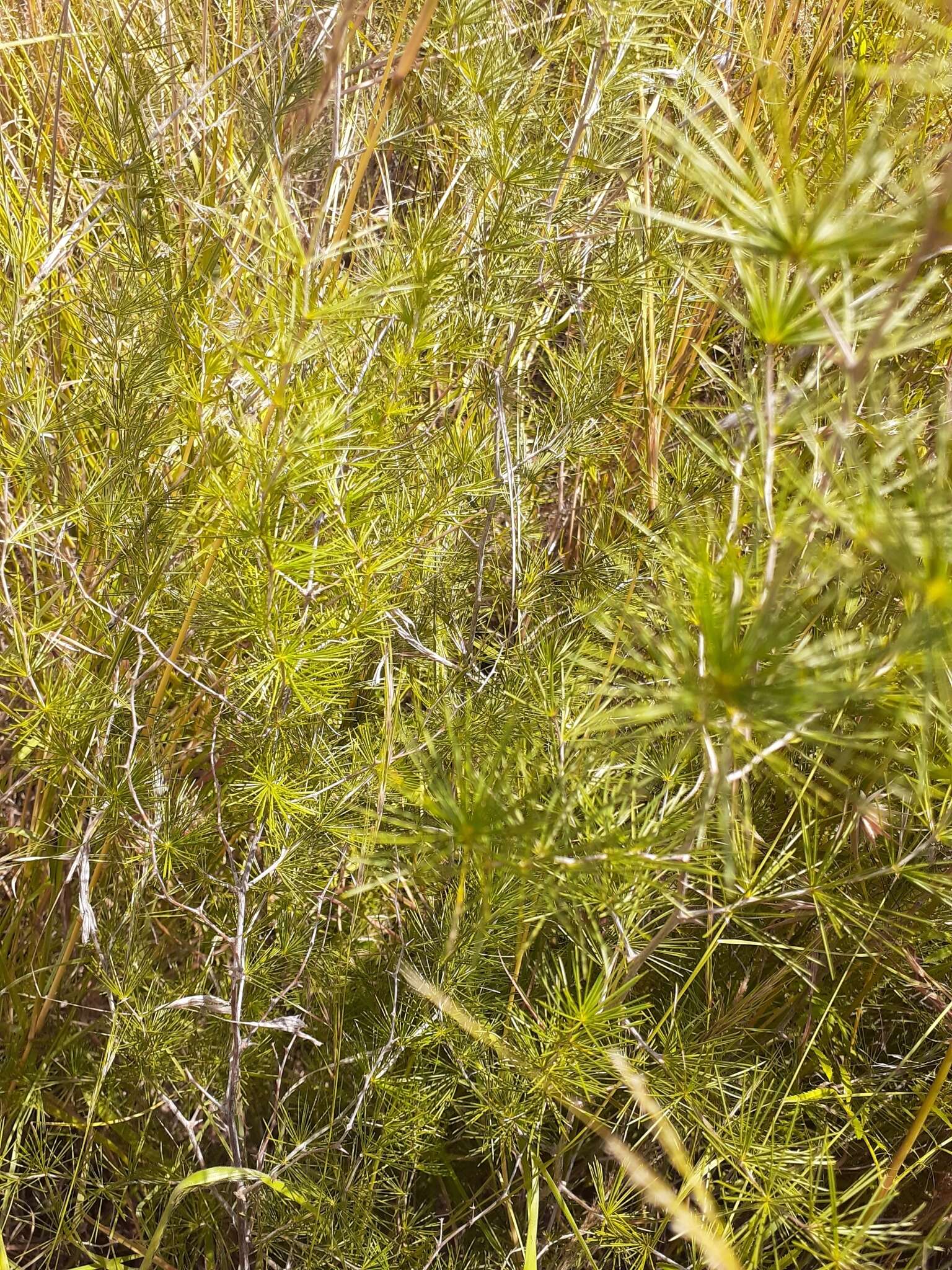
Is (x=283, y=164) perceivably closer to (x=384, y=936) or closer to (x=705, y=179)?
(x=705, y=179)

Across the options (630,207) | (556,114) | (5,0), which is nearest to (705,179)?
(630,207)

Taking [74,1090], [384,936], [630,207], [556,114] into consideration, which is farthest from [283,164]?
[74,1090]

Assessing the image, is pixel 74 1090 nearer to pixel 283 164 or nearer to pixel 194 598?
pixel 194 598

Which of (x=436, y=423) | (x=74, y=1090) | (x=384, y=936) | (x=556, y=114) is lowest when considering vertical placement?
(x=74, y=1090)

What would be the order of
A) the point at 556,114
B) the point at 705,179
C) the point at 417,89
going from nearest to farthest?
the point at 705,179
the point at 556,114
the point at 417,89

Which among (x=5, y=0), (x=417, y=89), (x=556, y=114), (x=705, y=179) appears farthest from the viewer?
(x=5, y=0)

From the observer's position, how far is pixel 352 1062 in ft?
3.16

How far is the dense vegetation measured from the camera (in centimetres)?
70

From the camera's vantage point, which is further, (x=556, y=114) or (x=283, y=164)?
(x=556, y=114)

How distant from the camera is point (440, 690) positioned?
3.11 ft

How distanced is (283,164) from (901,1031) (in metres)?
1.03

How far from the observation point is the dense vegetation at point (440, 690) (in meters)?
0.70

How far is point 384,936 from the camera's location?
1.09 metres

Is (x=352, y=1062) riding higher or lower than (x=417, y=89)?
lower
